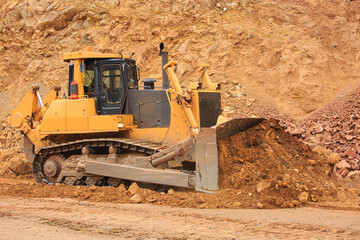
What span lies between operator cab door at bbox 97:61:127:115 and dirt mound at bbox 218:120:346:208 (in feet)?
9.55

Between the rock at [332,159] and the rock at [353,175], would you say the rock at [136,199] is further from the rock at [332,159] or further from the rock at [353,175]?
the rock at [353,175]

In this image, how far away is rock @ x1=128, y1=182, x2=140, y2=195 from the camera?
9.08 meters

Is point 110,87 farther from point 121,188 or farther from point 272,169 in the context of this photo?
point 272,169

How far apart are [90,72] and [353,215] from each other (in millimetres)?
6484

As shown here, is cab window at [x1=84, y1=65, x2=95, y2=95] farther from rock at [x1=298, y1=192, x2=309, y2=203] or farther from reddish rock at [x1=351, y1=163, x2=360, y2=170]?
reddish rock at [x1=351, y1=163, x2=360, y2=170]

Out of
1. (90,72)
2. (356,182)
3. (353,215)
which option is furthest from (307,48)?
(353,215)

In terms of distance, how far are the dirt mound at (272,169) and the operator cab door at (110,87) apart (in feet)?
9.55

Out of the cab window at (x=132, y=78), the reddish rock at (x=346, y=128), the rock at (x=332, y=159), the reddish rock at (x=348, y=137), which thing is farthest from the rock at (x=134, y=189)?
the reddish rock at (x=346, y=128)

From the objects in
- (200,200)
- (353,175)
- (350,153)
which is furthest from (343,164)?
(200,200)

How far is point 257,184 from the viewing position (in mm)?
8195

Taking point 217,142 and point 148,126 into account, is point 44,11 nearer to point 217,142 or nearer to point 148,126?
point 148,126

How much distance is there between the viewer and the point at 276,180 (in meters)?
8.24

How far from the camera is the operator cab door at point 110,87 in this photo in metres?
10.6

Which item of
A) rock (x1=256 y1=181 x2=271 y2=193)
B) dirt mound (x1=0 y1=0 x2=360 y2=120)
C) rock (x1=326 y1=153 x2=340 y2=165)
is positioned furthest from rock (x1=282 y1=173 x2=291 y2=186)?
dirt mound (x1=0 y1=0 x2=360 y2=120)
